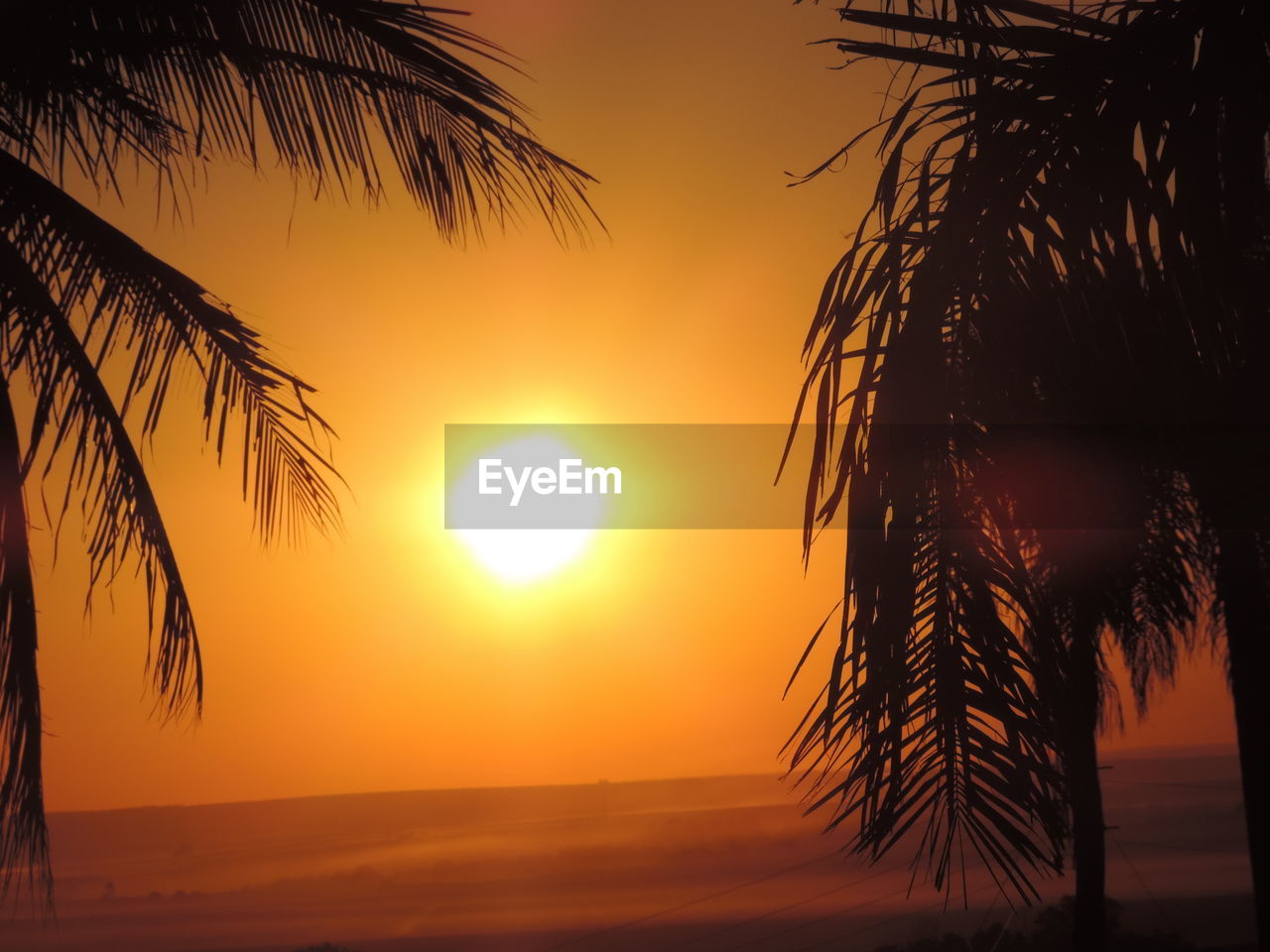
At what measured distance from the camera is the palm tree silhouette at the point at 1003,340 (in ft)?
5.80

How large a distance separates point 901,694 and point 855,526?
0.99 ft

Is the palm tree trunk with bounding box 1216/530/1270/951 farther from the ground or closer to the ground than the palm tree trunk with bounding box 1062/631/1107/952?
farther from the ground

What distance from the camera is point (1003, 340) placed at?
6.57ft

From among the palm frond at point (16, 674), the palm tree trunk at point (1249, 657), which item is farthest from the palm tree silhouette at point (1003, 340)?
the palm frond at point (16, 674)

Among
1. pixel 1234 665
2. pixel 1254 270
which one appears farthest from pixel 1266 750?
pixel 1254 270

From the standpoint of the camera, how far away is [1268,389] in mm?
2105

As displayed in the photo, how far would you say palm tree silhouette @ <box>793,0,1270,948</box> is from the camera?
1768mm

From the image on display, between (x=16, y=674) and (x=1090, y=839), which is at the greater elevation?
(x=16, y=674)

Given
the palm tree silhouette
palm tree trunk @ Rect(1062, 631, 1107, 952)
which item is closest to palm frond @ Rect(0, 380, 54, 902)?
the palm tree silhouette

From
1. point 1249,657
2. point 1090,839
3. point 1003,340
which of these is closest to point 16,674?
point 1003,340

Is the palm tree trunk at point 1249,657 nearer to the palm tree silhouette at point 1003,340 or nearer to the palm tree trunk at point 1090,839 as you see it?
the palm tree silhouette at point 1003,340

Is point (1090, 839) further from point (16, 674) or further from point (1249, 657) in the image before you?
point (16, 674)

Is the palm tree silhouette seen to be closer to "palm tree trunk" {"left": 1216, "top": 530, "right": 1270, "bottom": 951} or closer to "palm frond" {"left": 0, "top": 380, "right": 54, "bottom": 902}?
"palm tree trunk" {"left": 1216, "top": 530, "right": 1270, "bottom": 951}

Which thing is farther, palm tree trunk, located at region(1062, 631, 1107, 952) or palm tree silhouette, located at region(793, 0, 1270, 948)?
A: palm tree trunk, located at region(1062, 631, 1107, 952)
